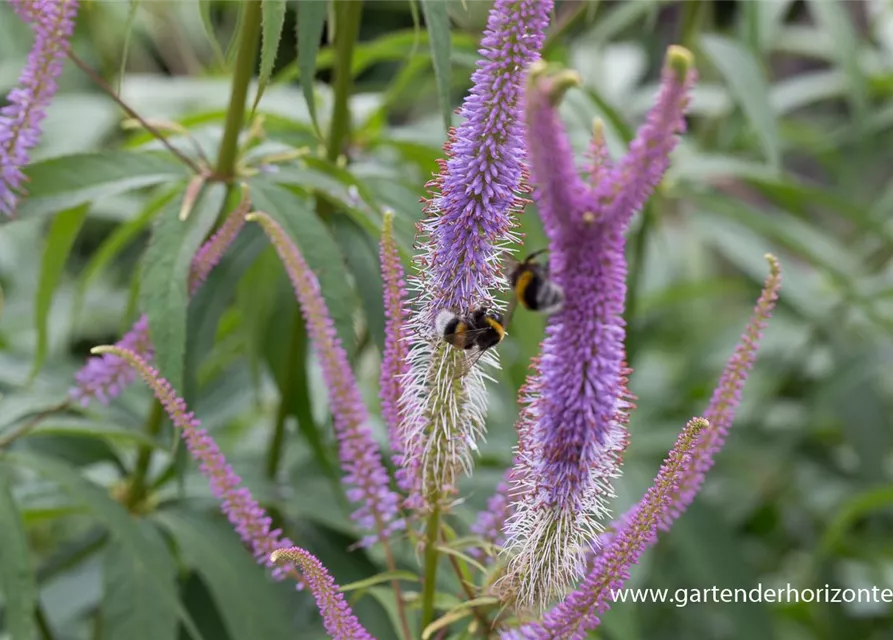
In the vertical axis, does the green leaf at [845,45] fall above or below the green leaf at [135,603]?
above

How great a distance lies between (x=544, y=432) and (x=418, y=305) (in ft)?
0.52

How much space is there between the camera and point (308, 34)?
2.85ft

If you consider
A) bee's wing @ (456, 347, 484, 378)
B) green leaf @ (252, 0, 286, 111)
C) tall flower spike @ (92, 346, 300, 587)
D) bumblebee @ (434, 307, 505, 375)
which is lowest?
tall flower spike @ (92, 346, 300, 587)

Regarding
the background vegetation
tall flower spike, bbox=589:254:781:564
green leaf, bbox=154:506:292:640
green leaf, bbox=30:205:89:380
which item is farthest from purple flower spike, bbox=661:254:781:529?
green leaf, bbox=30:205:89:380

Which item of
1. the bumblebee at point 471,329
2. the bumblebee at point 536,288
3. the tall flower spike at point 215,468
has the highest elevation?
the bumblebee at point 536,288

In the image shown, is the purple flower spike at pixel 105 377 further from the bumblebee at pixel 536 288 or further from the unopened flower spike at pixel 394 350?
the bumblebee at pixel 536 288

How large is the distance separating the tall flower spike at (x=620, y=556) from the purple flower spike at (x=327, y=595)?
0.13 meters

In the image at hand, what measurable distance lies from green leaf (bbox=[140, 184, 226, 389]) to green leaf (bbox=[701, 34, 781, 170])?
2.43 feet

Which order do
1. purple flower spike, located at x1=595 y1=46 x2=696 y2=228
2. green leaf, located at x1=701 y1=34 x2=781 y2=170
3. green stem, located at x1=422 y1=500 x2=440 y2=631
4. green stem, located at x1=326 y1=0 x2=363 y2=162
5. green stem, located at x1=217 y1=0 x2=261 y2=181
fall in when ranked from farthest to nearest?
green leaf, located at x1=701 y1=34 x2=781 y2=170 → green stem, located at x1=326 y1=0 x2=363 y2=162 → green stem, located at x1=217 y1=0 x2=261 y2=181 → green stem, located at x1=422 y1=500 x2=440 y2=631 → purple flower spike, located at x1=595 y1=46 x2=696 y2=228

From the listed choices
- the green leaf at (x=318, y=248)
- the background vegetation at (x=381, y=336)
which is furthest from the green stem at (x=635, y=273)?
the green leaf at (x=318, y=248)

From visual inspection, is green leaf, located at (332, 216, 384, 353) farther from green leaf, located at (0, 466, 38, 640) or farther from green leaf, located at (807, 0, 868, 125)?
green leaf, located at (807, 0, 868, 125)

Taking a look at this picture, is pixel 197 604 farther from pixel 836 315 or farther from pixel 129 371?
pixel 836 315

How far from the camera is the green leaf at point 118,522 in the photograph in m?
1.05

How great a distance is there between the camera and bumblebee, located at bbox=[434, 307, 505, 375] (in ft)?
2.22
